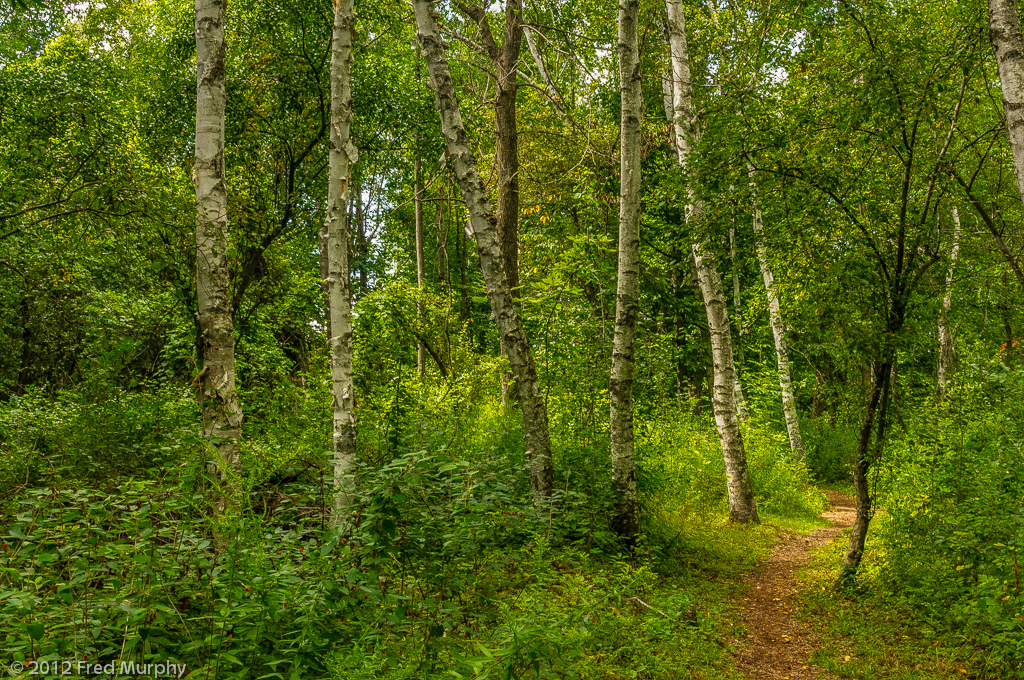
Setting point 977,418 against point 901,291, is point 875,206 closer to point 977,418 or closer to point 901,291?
→ point 901,291

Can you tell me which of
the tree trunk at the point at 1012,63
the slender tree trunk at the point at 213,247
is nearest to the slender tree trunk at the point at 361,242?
the slender tree trunk at the point at 213,247

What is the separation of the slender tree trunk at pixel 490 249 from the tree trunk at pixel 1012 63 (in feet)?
15.1

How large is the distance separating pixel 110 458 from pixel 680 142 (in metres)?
9.20

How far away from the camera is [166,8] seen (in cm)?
1066

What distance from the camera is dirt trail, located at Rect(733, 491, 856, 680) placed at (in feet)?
15.4

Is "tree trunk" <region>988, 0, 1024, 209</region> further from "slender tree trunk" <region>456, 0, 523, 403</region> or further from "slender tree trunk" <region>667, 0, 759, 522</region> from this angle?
"slender tree trunk" <region>456, 0, 523, 403</region>

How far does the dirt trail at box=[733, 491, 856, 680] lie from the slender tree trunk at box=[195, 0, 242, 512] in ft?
15.1

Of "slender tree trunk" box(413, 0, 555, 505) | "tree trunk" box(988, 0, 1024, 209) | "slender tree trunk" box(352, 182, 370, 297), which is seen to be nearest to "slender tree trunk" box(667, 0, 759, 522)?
"slender tree trunk" box(413, 0, 555, 505)

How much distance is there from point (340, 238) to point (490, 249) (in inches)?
69.1

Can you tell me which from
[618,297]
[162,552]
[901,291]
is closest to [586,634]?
[162,552]

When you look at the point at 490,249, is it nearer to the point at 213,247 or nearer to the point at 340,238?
the point at 340,238

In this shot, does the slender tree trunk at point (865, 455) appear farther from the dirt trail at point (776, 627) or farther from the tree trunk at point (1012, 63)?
the tree trunk at point (1012, 63)

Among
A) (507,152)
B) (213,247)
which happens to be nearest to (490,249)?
(213,247)

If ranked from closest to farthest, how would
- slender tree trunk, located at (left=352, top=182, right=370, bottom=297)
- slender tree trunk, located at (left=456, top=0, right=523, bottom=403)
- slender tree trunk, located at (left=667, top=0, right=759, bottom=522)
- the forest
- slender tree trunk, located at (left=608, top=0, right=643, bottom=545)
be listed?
the forest, slender tree trunk, located at (left=608, top=0, right=643, bottom=545), slender tree trunk, located at (left=667, top=0, right=759, bottom=522), slender tree trunk, located at (left=456, top=0, right=523, bottom=403), slender tree trunk, located at (left=352, top=182, right=370, bottom=297)
